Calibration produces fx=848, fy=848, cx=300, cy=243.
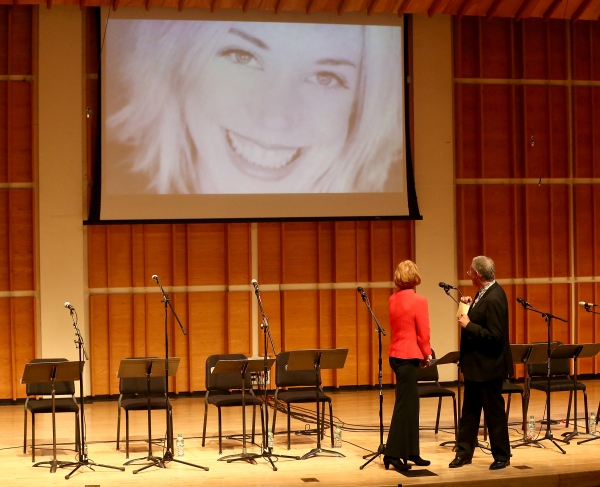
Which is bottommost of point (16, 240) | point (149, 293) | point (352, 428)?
point (352, 428)

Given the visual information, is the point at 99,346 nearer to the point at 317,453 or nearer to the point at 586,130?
the point at 317,453

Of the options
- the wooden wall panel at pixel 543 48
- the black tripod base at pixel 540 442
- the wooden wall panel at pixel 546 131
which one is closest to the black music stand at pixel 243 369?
the black tripod base at pixel 540 442

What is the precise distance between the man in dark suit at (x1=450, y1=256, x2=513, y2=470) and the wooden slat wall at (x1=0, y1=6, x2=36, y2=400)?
566 cm

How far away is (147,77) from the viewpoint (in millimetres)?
9891

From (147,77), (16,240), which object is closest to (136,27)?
(147,77)

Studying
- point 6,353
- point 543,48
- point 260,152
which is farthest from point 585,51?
point 6,353

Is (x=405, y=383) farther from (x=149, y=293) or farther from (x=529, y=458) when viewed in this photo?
(x=149, y=293)

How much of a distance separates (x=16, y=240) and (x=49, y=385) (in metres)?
2.90

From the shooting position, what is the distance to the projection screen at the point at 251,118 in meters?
9.86

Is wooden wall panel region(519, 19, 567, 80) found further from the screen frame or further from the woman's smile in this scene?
the woman's smile

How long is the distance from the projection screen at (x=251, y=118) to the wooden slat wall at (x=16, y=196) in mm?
947

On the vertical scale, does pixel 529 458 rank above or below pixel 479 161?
below

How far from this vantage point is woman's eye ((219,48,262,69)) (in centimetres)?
1012

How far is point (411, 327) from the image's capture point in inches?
245
